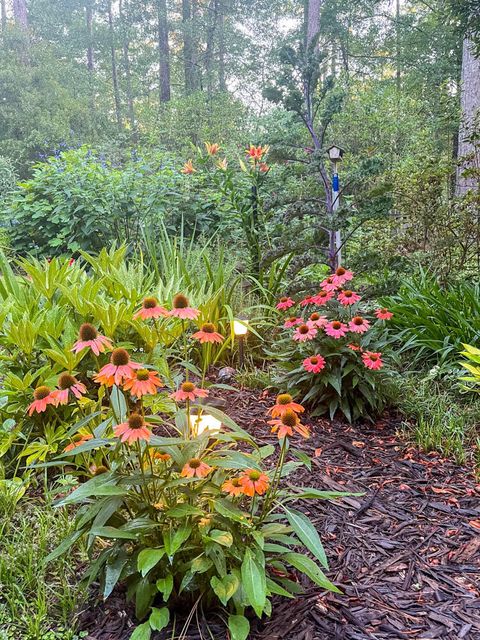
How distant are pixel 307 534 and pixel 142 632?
16.0 inches

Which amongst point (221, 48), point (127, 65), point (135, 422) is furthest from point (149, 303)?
point (127, 65)

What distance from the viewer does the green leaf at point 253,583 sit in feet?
3.15

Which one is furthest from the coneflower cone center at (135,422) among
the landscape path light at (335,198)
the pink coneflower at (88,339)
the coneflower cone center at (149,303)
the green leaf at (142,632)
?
the landscape path light at (335,198)

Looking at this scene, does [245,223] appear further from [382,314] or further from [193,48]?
[193,48]

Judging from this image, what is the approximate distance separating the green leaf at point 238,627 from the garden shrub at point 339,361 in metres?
1.11

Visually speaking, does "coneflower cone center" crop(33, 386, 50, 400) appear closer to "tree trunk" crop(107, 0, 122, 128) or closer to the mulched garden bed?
the mulched garden bed

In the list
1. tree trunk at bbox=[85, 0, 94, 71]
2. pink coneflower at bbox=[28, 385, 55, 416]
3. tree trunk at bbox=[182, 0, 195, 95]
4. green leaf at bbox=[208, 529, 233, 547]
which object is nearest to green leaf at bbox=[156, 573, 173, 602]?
green leaf at bbox=[208, 529, 233, 547]

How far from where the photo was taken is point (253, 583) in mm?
1003

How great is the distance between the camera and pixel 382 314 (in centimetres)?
222

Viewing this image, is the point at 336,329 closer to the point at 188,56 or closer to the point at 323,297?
the point at 323,297

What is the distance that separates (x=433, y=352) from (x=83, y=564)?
7.00 ft

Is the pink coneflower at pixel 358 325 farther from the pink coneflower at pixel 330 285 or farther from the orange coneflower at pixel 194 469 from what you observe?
the orange coneflower at pixel 194 469

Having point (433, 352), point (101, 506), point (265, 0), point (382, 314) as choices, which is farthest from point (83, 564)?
point (265, 0)

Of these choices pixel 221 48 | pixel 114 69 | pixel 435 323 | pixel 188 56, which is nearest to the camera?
pixel 435 323
